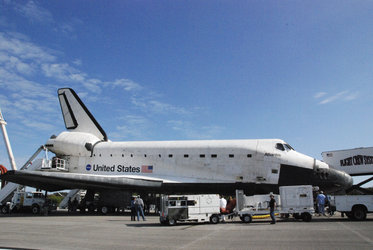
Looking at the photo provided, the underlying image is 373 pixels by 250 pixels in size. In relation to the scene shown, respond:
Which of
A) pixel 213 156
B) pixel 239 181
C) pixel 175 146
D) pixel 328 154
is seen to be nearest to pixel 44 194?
pixel 175 146

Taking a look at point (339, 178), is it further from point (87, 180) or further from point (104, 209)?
point (87, 180)

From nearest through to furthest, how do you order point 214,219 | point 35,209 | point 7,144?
point 214,219 < point 35,209 < point 7,144

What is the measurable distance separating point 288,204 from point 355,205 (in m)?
2.83

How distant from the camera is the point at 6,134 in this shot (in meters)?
29.7

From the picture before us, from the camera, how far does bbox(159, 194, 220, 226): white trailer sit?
437 inches

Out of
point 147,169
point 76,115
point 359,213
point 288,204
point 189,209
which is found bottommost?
point 359,213

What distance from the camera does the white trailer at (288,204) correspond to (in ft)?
38.6

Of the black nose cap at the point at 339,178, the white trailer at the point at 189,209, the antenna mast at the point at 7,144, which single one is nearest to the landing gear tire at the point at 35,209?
the antenna mast at the point at 7,144

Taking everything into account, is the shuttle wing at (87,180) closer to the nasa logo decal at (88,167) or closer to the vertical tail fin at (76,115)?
the nasa logo decal at (88,167)

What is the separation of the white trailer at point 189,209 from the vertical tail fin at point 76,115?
1093cm

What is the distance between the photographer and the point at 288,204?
12016mm

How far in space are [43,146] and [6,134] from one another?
1316cm

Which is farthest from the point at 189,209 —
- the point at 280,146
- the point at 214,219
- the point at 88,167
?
the point at 88,167

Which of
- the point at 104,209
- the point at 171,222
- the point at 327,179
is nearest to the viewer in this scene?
the point at 171,222
